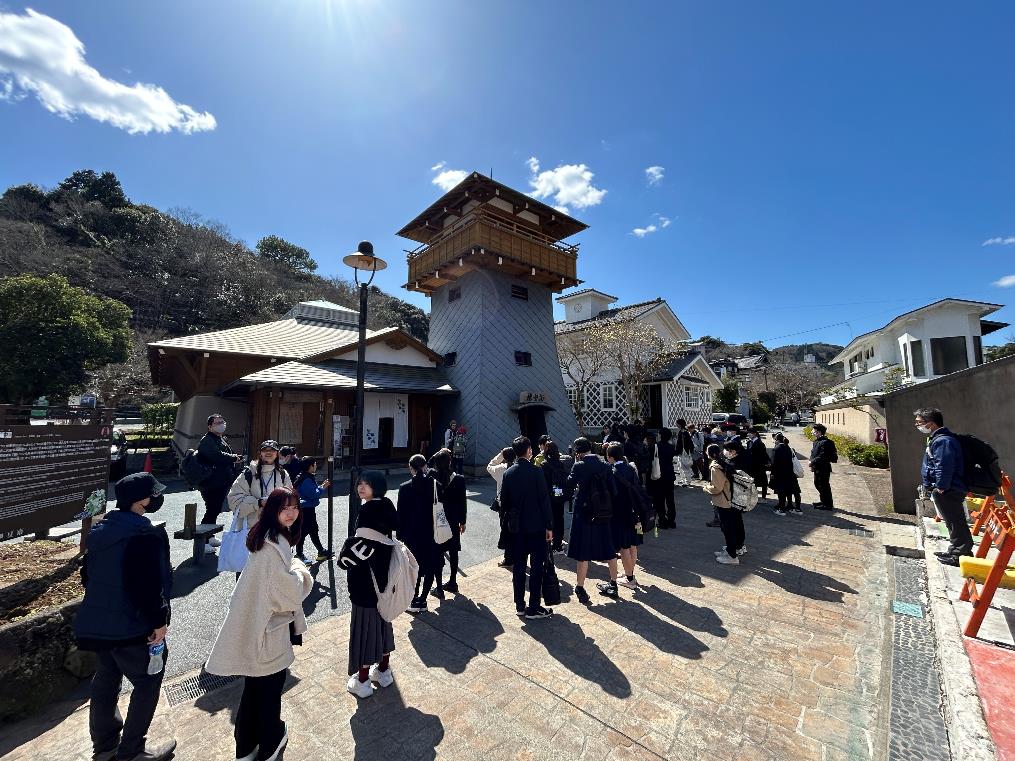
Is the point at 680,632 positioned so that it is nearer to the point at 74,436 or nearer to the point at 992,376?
the point at 74,436

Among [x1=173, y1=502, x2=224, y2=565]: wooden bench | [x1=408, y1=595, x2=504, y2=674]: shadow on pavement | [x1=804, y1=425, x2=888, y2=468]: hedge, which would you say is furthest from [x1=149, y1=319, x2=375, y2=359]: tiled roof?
[x1=804, y1=425, x2=888, y2=468]: hedge

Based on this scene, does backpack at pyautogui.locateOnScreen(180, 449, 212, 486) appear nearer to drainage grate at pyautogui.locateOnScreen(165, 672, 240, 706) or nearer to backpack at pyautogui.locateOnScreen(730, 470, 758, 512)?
drainage grate at pyautogui.locateOnScreen(165, 672, 240, 706)

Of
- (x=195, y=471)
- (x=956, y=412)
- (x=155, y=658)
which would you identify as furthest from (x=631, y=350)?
(x=155, y=658)

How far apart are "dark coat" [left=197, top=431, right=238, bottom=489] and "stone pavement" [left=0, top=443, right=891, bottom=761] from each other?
122 inches

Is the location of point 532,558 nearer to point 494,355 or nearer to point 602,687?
point 602,687

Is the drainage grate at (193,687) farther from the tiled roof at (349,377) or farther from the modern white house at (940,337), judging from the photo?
the modern white house at (940,337)

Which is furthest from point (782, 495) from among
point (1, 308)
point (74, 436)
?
point (1, 308)

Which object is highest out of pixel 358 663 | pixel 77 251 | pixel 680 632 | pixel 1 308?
pixel 77 251

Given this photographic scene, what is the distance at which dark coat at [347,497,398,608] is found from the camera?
123 inches

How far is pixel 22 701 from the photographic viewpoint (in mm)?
2988

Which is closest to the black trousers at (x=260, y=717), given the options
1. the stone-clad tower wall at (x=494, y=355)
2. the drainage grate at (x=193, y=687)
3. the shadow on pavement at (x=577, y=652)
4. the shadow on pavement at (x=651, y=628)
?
the drainage grate at (x=193, y=687)

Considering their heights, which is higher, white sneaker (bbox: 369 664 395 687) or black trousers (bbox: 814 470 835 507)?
black trousers (bbox: 814 470 835 507)

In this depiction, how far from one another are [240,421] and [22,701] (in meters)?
14.8

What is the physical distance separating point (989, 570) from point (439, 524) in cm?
525
